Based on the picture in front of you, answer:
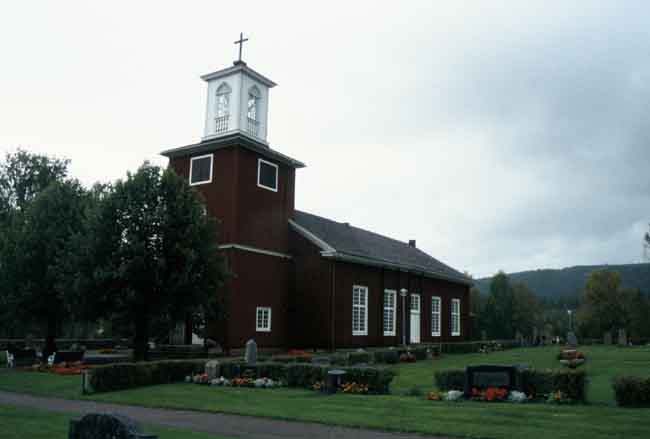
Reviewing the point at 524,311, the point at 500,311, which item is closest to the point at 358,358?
the point at 500,311

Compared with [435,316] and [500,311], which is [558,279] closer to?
[500,311]

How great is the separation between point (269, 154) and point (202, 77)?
5517 millimetres

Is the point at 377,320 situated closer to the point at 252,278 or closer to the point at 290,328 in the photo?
the point at 290,328

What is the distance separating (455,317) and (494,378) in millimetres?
33425

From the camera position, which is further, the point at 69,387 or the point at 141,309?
the point at 141,309

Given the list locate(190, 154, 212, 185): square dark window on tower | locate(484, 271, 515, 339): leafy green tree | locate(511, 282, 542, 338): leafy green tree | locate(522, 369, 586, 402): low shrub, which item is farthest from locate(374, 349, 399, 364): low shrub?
locate(511, 282, 542, 338): leafy green tree

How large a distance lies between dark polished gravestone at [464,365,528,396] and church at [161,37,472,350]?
14.5 metres

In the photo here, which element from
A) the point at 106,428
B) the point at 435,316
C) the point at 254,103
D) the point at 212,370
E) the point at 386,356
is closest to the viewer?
the point at 106,428

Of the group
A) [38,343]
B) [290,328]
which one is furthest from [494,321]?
[38,343]

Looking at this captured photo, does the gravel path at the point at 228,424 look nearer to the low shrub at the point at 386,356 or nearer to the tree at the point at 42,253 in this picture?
the tree at the point at 42,253

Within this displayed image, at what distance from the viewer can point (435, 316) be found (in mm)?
45094

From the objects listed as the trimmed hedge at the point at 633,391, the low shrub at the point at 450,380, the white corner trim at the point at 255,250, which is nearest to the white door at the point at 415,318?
the white corner trim at the point at 255,250

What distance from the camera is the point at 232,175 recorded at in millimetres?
30266

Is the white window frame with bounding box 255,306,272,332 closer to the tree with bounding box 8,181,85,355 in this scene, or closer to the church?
the church
